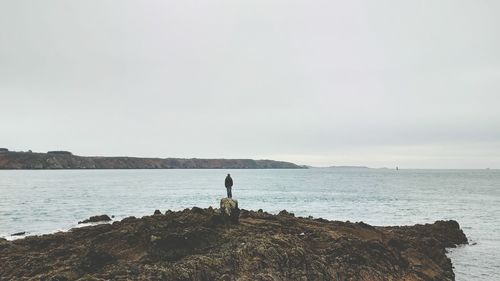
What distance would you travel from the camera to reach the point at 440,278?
20141 mm

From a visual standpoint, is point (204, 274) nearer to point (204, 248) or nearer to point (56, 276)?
point (204, 248)

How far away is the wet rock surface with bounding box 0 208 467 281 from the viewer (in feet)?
50.6

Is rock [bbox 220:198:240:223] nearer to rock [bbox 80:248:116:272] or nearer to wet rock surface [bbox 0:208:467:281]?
wet rock surface [bbox 0:208:467:281]

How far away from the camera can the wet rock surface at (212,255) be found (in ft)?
50.6

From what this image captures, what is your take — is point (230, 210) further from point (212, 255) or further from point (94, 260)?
point (94, 260)

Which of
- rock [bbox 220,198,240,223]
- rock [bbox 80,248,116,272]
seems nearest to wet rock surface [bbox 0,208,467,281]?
rock [bbox 80,248,116,272]

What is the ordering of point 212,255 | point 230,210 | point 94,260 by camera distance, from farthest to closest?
point 230,210
point 212,255
point 94,260

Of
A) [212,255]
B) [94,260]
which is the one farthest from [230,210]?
[94,260]

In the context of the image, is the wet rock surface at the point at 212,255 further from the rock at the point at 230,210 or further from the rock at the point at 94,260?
the rock at the point at 230,210

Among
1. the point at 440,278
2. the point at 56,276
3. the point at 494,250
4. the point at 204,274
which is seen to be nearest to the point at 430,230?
the point at 494,250

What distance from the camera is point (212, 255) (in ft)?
54.3

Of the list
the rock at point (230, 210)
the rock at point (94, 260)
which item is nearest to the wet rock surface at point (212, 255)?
the rock at point (94, 260)

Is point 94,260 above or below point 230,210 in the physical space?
below

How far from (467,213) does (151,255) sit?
174ft
